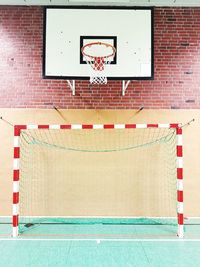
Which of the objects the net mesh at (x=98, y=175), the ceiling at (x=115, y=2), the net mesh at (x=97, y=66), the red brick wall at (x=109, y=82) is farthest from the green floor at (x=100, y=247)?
the ceiling at (x=115, y=2)

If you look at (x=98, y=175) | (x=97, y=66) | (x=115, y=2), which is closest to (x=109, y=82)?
(x=97, y=66)

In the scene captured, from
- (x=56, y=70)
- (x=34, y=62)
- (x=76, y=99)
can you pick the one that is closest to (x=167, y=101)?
(x=76, y=99)

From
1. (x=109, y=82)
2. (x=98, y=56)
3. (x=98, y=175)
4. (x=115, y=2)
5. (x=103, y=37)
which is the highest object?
(x=115, y=2)

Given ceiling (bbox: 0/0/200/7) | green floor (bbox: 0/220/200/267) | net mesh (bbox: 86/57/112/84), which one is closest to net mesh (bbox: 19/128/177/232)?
green floor (bbox: 0/220/200/267)

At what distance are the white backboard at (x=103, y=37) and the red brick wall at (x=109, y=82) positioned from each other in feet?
3.68

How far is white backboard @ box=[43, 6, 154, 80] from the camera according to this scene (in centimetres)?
610

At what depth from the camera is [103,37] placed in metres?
6.11

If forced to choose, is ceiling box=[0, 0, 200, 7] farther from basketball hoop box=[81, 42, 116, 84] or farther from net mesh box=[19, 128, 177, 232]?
net mesh box=[19, 128, 177, 232]

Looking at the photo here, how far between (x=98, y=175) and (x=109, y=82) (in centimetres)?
209

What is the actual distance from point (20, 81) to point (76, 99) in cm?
131

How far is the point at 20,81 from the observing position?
7199 millimetres

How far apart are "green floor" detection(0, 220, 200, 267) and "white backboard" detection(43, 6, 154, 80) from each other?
2.88m

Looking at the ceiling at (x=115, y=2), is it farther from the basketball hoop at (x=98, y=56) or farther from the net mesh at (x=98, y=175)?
the net mesh at (x=98, y=175)

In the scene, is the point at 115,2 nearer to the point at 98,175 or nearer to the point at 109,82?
the point at 109,82
